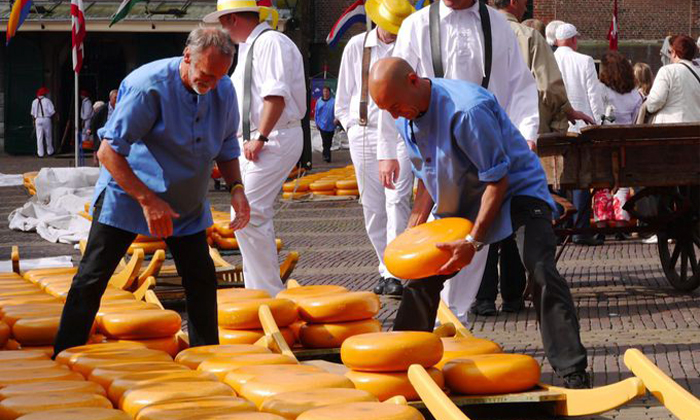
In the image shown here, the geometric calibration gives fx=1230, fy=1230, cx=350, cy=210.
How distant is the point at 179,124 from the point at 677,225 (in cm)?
468

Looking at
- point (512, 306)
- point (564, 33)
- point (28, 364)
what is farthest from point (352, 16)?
point (28, 364)

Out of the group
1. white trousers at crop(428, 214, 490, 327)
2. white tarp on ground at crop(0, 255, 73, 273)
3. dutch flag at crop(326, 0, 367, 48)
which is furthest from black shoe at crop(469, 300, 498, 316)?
dutch flag at crop(326, 0, 367, 48)

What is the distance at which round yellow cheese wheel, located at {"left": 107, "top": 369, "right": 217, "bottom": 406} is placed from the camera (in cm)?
435

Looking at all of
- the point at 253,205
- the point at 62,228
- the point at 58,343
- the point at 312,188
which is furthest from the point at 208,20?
the point at 312,188

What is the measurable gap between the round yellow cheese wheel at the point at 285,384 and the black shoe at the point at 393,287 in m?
3.82

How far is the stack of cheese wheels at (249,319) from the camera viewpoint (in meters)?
5.98

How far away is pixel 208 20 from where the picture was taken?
7.67 meters

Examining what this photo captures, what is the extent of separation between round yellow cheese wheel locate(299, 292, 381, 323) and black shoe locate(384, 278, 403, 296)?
226 cm

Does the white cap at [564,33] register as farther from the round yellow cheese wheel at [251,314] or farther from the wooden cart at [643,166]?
the round yellow cheese wheel at [251,314]

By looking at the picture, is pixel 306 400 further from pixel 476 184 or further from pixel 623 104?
pixel 623 104

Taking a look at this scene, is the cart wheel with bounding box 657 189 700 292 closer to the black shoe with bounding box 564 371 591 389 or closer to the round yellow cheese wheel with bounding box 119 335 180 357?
the black shoe with bounding box 564 371 591 389

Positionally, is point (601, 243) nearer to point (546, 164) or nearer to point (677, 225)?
point (677, 225)

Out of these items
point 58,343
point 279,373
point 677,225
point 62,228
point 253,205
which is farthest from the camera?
point 62,228

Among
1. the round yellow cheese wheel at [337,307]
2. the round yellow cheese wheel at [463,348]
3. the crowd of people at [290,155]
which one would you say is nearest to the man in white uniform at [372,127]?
the crowd of people at [290,155]
